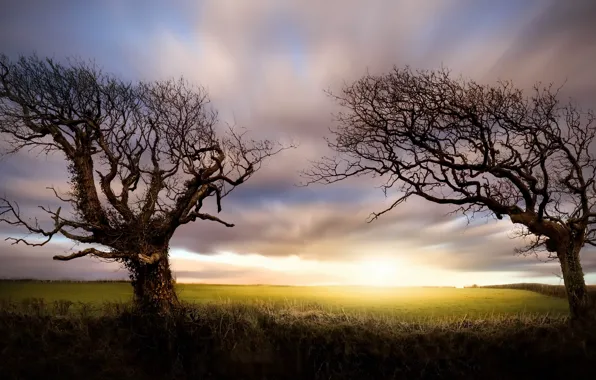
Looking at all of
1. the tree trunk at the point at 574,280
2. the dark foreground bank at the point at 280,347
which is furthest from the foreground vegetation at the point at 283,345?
the tree trunk at the point at 574,280

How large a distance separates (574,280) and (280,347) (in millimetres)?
10429

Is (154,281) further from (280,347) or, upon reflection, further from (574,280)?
(574,280)

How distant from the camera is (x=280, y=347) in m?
11.1

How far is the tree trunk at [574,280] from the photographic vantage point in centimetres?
1442

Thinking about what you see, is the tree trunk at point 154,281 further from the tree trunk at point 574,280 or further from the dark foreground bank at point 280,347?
the tree trunk at point 574,280

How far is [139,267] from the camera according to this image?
56.7 feet

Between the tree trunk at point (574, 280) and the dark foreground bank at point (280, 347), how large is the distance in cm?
301

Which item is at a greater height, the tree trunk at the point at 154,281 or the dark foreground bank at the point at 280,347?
the tree trunk at the point at 154,281

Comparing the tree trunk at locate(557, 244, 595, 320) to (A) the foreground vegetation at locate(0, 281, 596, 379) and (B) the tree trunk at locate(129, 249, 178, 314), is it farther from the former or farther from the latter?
(B) the tree trunk at locate(129, 249, 178, 314)

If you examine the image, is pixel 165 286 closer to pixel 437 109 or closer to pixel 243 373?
pixel 243 373

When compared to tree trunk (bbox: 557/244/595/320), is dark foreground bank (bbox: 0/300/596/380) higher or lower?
lower

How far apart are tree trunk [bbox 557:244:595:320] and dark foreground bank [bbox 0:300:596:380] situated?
3.01m

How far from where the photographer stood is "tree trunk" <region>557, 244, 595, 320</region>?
1442cm

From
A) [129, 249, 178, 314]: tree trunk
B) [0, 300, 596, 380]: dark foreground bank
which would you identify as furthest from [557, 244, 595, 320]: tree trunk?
[129, 249, 178, 314]: tree trunk
